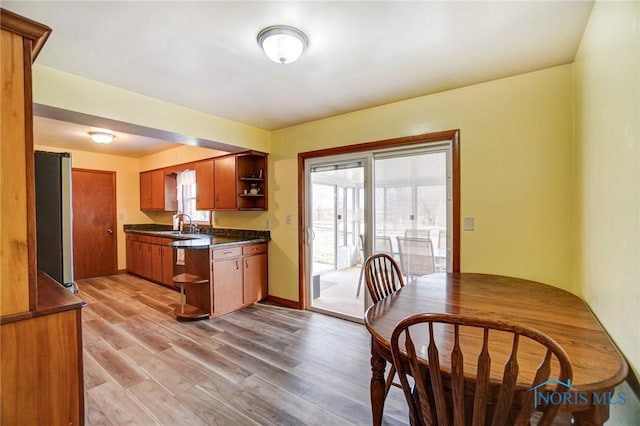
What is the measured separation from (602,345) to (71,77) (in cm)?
363

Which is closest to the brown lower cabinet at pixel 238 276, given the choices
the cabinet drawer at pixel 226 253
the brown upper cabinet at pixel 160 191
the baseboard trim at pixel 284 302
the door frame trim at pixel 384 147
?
the cabinet drawer at pixel 226 253

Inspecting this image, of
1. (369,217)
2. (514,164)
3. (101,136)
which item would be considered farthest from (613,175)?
(101,136)

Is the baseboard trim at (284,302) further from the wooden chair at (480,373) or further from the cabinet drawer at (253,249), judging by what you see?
the wooden chair at (480,373)

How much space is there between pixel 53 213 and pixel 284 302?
8.48ft

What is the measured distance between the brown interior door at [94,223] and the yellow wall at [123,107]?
3.71 meters

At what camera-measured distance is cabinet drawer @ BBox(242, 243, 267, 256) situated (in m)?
3.72

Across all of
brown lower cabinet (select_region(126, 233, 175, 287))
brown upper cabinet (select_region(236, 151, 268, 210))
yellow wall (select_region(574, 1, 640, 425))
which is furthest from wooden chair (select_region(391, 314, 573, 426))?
brown lower cabinet (select_region(126, 233, 175, 287))

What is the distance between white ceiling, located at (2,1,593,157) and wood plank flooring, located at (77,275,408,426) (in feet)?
7.77

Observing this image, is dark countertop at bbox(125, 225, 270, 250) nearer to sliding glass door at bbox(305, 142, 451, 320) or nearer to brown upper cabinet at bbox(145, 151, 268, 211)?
brown upper cabinet at bbox(145, 151, 268, 211)

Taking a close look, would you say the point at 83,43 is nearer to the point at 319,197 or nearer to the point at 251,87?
the point at 251,87

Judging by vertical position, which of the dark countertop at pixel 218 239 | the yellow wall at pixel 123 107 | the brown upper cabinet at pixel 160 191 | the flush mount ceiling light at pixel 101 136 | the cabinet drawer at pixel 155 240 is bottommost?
the cabinet drawer at pixel 155 240

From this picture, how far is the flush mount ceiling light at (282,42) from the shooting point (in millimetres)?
1671

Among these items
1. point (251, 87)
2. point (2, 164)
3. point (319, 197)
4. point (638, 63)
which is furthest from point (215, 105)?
point (638, 63)

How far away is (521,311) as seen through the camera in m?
1.47
